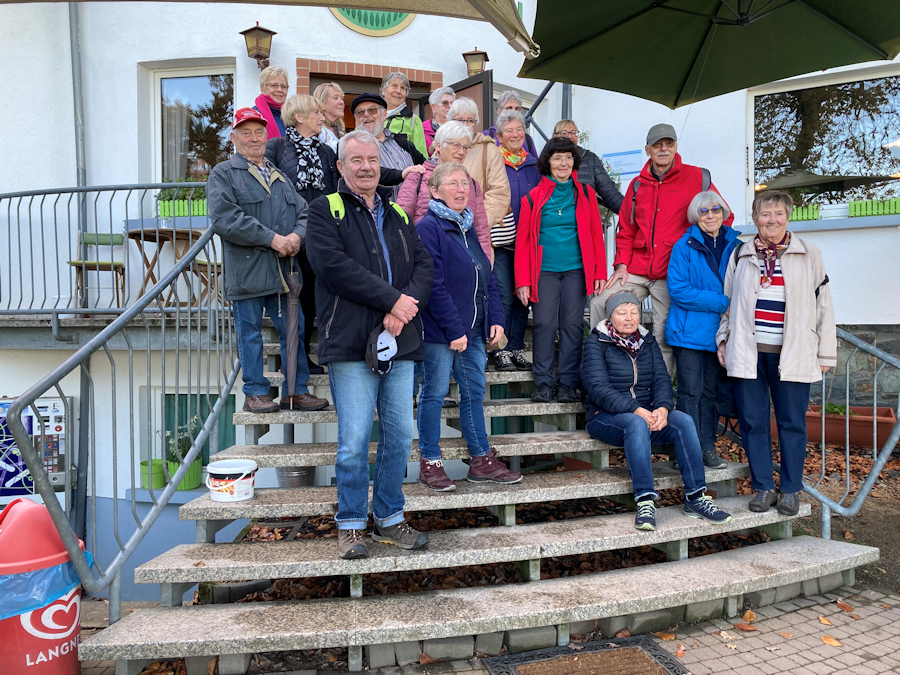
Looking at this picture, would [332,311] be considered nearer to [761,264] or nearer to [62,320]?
[761,264]

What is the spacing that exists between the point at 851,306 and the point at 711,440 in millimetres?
3243

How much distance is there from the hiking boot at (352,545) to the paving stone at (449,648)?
45 cm

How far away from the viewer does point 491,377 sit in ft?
13.3

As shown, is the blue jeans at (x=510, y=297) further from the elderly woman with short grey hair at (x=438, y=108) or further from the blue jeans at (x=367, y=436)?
the blue jeans at (x=367, y=436)

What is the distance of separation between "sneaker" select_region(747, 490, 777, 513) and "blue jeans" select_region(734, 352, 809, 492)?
0.03 m

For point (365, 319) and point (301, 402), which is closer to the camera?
point (365, 319)

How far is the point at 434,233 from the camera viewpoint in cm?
307

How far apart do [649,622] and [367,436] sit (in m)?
1.54

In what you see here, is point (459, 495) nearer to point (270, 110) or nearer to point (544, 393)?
point (544, 393)

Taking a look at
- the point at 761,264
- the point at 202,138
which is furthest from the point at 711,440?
the point at 202,138

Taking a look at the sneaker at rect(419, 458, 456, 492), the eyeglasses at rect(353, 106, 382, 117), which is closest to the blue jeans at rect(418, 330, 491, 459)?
the sneaker at rect(419, 458, 456, 492)

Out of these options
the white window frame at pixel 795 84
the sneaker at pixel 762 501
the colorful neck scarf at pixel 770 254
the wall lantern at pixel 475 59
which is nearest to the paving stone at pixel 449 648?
the sneaker at pixel 762 501

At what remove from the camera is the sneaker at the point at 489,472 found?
3258 millimetres

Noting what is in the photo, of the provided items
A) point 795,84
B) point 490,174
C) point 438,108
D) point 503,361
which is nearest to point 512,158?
point 490,174
